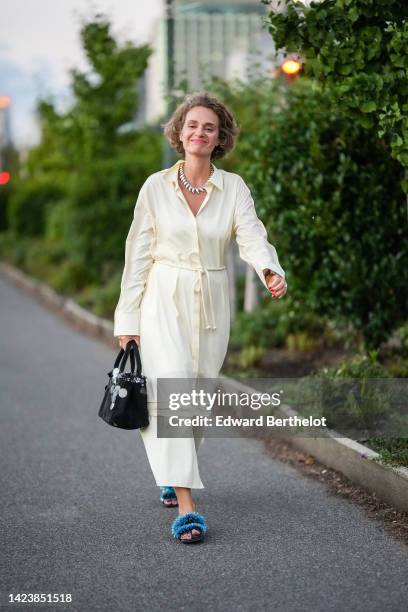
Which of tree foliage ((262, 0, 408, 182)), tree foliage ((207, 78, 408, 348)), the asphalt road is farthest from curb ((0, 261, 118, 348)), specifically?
tree foliage ((262, 0, 408, 182))

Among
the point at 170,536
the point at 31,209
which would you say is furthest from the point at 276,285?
the point at 31,209

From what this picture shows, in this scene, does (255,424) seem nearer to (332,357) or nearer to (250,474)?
(250,474)

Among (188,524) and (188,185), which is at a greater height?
(188,185)

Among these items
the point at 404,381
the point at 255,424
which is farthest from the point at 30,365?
the point at 404,381

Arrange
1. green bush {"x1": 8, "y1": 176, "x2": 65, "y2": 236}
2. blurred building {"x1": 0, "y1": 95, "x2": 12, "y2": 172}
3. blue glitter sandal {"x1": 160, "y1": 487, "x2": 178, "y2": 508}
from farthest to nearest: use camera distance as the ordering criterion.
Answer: blurred building {"x1": 0, "y1": 95, "x2": 12, "y2": 172} < green bush {"x1": 8, "y1": 176, "x2": 65, "y2": 236} < blue glitter sandal {"x1": 160, "y1": 487, "x2": 178, "y2": 508}

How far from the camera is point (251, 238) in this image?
4.77 meters

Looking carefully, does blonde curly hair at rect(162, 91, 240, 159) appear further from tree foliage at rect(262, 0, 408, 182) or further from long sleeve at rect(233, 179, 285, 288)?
tree foliage at rect(262, 0, 408, 182)

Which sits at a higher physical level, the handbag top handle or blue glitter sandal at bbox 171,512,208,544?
the handbag top handle

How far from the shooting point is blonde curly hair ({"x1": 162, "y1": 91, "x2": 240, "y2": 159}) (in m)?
4.91

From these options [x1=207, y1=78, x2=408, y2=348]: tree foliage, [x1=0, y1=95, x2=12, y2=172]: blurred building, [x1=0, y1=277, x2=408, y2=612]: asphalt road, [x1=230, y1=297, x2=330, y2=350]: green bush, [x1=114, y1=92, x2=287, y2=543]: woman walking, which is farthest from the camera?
[x1=0, y1=95, x2=12, y2=172]: blurred building

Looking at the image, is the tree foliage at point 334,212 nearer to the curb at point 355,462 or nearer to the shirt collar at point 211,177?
the curb at point 355,462

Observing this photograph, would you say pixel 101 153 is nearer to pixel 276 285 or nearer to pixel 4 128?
pixel 276 285

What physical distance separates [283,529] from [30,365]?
6.16 meters

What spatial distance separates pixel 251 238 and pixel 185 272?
1.26ft
